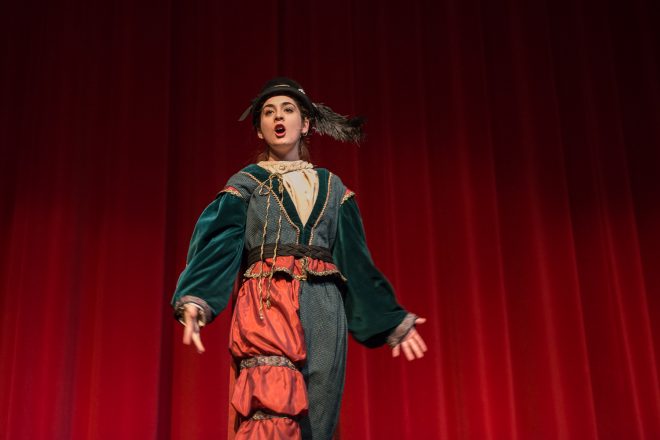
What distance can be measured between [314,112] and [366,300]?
1.80 ft

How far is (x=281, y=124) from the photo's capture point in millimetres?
1892

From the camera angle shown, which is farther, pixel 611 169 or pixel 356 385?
pixel 611 169

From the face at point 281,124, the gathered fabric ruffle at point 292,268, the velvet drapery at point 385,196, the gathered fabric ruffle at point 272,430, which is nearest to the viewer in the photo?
the gathered fabric ruffle at point 272,430

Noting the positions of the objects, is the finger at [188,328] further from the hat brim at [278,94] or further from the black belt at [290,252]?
the hat brim at [278,94]

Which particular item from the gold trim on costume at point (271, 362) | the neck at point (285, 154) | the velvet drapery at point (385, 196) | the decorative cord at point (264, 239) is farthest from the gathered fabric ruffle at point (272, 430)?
the velvet drapery at point (385, 196)

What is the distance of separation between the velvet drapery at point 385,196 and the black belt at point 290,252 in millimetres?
1465

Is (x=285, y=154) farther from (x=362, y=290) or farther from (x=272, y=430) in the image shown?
(x=272, y=430)

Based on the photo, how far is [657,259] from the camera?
372 centimetres

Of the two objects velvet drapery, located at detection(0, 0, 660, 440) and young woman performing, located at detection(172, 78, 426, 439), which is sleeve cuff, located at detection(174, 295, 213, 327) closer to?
young woman performing, located at detection(172, 78, 426, 439)

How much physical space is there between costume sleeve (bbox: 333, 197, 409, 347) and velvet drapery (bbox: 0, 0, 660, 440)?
4.67 ft

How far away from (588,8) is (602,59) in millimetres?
287

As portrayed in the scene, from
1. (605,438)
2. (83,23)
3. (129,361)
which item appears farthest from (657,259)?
(83,23)

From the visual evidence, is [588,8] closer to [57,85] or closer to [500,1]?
[500,1]

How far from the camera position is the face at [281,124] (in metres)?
1.89
